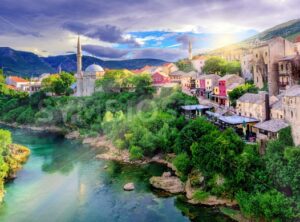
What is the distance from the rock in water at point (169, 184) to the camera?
2572 centimetres

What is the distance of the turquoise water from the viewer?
21861mm

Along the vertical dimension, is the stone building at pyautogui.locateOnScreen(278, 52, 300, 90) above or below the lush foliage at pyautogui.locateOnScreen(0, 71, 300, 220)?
above

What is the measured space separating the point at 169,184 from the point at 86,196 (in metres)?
5.86

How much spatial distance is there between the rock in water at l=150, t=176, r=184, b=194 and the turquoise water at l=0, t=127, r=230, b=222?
801 mm

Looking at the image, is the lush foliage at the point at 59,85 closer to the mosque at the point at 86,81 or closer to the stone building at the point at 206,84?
the mosque at the point at 86,81

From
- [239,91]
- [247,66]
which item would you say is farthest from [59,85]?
[239,91]

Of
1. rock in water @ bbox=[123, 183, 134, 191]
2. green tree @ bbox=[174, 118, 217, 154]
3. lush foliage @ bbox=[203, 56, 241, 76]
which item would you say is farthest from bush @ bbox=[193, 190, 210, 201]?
lush foliage @ bbox=[203, 56, 241, 76]

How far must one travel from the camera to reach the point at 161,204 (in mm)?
23422

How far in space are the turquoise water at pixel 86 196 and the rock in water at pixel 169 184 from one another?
31.5 inches

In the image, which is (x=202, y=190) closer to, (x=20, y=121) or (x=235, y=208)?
(x=235, y=208)

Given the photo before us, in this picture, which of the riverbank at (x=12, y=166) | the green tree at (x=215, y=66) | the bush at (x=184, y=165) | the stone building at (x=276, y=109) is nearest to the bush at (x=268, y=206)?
the bush at (x=184, y=165)

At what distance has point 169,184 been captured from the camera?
2642 centimetres

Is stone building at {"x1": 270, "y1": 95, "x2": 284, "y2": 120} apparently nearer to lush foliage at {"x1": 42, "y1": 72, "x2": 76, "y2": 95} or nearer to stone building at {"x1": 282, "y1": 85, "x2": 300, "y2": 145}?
stone building at {"x1": 282, "y1": 85, "x2": 300, "y2": 145}

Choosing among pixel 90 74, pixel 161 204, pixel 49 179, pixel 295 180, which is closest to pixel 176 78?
pixel 90 74
